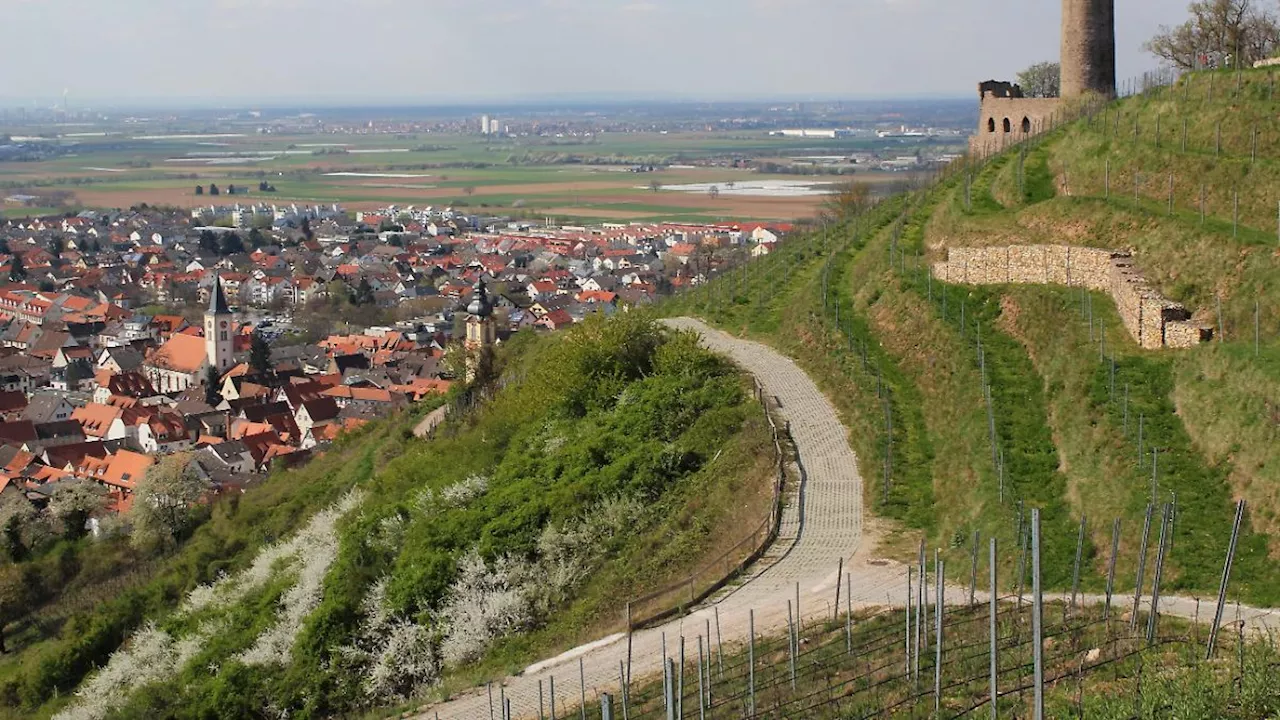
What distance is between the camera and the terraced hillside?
1745 cm

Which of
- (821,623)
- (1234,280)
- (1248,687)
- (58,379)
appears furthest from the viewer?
(58,379)

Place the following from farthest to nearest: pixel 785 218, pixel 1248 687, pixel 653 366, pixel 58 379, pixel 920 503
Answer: pixel 785 218 → pixel 58 379 → pixel 653 366 → pixel 920 503 → pixel 1248 687

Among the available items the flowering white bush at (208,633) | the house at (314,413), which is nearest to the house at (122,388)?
the house at (314,413)

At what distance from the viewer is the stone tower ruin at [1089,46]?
1436 inches

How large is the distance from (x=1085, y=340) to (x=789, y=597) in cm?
761

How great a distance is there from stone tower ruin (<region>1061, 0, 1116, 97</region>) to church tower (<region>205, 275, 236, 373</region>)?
44.7m

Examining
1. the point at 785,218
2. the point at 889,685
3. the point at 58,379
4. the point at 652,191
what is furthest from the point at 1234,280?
the point at 652,191

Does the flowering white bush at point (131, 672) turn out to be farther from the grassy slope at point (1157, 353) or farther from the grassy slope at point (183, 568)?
the grassy slope at point (1157, 353)

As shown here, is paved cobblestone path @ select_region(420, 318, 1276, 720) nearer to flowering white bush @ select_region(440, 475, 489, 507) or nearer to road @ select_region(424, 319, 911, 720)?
road @ select_region(424, 319, 911, 720)

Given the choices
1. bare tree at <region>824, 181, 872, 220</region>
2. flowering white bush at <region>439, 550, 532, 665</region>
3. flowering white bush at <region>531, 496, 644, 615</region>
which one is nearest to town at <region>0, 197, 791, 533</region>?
bare tree at <region>824, 181, 872, 220</region>

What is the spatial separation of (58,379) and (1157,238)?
59.7m

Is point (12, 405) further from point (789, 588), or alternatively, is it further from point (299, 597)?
point (789, 588)

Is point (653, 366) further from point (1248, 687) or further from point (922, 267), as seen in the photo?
point (1248, 687)

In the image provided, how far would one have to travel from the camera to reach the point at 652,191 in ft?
546
